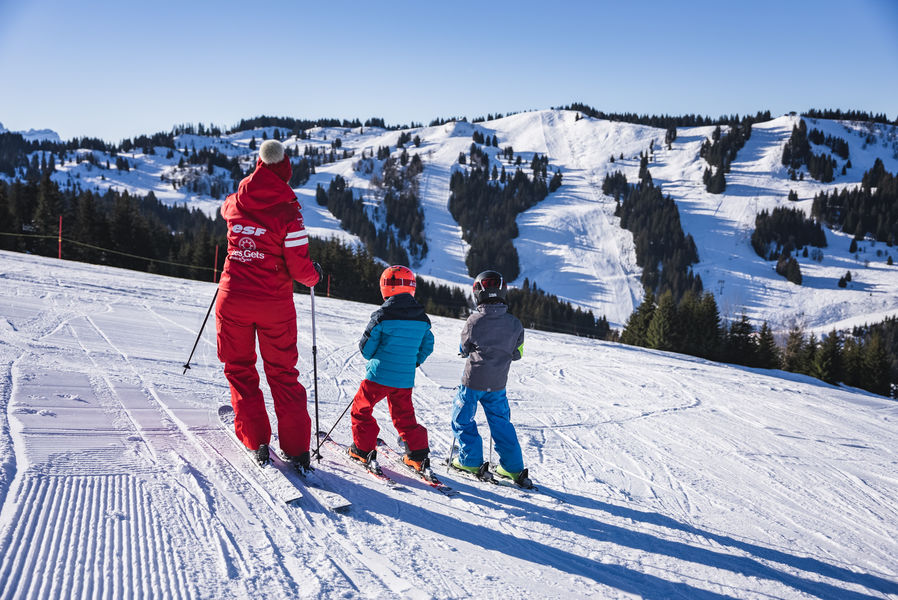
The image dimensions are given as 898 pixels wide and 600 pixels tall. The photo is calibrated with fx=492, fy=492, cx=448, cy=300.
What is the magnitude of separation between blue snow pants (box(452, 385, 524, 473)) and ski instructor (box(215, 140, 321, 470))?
1.36 meters

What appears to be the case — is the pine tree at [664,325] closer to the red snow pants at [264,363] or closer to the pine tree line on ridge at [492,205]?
the red snow pants at [264,363]

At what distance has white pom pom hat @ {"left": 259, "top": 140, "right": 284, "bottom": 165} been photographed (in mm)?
3543

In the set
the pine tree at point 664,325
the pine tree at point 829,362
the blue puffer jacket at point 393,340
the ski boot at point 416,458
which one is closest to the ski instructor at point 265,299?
the blue puffer jacket at point 393,340

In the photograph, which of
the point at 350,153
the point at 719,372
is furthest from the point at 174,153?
the point at 719,372

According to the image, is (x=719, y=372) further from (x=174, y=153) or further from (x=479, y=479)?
(x=174, y=153)

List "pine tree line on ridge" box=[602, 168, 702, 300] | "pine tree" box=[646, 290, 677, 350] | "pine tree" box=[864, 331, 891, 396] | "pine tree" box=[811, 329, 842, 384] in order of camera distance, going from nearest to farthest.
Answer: "pine tree" box=[811, 329, 842, 384] < "pine tree" box=[864, 331, 891, 396] < "pine tree" box=[646, 290, 677, 350] < "pine tree line on ridge" box=[602, 168, 702, 300]

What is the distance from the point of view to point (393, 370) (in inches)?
162

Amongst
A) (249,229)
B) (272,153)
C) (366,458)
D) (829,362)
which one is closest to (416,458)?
(366,458)

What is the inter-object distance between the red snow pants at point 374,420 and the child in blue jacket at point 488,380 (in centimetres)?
41

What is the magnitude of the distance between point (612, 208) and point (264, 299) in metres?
129

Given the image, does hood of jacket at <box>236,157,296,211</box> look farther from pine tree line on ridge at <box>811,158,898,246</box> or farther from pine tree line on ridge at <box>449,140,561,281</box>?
pine tree line on ridge at <box>811,158,898,246</box>

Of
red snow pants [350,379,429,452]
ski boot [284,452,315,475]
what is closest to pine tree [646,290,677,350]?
red snow pants [350,379,429,452]

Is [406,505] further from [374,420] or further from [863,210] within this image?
[863,210]

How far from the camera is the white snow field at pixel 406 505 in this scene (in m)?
2.40
